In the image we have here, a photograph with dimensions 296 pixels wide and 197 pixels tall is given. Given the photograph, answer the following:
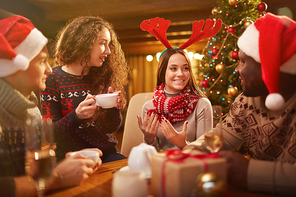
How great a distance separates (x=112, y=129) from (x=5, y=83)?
0.89 m

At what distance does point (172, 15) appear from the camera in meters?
4.84

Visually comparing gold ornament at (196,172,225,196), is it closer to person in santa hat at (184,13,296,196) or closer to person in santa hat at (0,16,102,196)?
person in santa hat at (184,13,296,196)

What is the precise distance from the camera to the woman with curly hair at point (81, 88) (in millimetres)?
1549

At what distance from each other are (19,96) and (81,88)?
2.38ft

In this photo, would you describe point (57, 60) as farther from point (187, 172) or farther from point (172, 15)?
point (172, 15)

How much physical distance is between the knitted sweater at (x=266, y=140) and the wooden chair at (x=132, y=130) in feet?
2.67

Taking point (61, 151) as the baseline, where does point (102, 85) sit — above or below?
above

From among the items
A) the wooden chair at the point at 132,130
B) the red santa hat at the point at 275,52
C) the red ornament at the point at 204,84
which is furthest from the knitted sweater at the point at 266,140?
the red ornament at the point at 204,84

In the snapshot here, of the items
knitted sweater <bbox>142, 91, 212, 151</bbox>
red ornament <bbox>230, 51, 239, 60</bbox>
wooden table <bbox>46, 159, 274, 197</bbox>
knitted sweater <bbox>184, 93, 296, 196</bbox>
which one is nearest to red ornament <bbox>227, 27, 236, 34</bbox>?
red ornament <bbox>230, 51, 239, 60</bbox>

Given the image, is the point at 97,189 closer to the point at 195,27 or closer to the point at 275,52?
the point at 275,52

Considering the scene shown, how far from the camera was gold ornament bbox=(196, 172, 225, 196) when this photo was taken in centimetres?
55

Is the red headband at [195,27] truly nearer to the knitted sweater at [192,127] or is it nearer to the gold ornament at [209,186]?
the knitted sweater at [192,127]

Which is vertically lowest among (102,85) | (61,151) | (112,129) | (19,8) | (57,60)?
(61,151)

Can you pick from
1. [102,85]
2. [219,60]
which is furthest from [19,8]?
[219,60]
